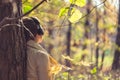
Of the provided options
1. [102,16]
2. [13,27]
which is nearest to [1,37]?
[13,27]

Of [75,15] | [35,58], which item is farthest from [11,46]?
[75,15]

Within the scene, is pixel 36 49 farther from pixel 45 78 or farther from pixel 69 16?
pixel 69 16

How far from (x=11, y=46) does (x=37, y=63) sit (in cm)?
38

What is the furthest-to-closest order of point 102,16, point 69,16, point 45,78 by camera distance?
1. point 102,16
2. point 45,78
3. point 69,16

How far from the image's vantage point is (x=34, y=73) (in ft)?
16.7

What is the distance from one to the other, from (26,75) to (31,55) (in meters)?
0.21

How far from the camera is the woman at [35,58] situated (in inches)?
198

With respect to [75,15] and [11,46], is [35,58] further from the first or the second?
[75,15]

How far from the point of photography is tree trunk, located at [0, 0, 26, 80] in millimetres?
4738

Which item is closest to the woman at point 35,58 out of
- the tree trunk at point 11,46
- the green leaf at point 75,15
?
the tree trunk at point 11,46

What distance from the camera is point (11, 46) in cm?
482

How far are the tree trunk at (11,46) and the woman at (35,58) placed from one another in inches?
5.3

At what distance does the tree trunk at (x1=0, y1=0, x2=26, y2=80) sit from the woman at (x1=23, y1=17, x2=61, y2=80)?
0.44ft

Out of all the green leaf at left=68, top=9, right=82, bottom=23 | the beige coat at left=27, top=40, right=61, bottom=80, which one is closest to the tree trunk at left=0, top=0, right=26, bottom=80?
the beige coat at left=27, top=40, right=61, bottom=80
